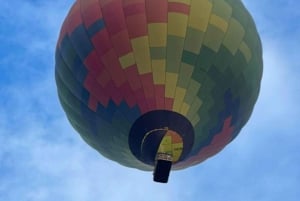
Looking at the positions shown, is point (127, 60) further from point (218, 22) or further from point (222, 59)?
point (218, 22)

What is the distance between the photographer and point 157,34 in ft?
74.6

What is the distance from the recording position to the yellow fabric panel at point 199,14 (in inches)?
902

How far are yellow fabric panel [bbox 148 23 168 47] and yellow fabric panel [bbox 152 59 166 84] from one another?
47 centimetres

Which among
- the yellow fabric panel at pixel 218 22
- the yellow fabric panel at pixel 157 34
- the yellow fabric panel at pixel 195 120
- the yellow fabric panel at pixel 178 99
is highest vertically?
the yellow fabric panel at pixel 218 22

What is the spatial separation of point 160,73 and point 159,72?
1.5 inches

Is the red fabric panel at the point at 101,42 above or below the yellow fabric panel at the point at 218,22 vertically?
below

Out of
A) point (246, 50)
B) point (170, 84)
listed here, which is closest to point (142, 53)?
point (170, 84)

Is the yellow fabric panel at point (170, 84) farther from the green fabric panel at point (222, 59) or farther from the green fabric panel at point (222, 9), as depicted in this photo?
the green fabric panel at point (222, 9)

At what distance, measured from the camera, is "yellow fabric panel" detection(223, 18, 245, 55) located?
23266 millimetres

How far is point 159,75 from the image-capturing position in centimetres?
2255

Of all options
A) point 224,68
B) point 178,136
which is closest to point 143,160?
point 178,136

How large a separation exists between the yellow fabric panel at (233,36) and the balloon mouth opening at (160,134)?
2.26m

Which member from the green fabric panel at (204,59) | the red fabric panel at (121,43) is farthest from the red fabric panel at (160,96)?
the red fabric panel at (121,43)

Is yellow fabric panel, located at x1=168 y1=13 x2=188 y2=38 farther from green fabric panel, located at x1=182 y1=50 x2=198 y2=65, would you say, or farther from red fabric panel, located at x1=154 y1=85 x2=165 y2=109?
red fabric panel, located at x1=154 y1=85 x2=165 y2=109
